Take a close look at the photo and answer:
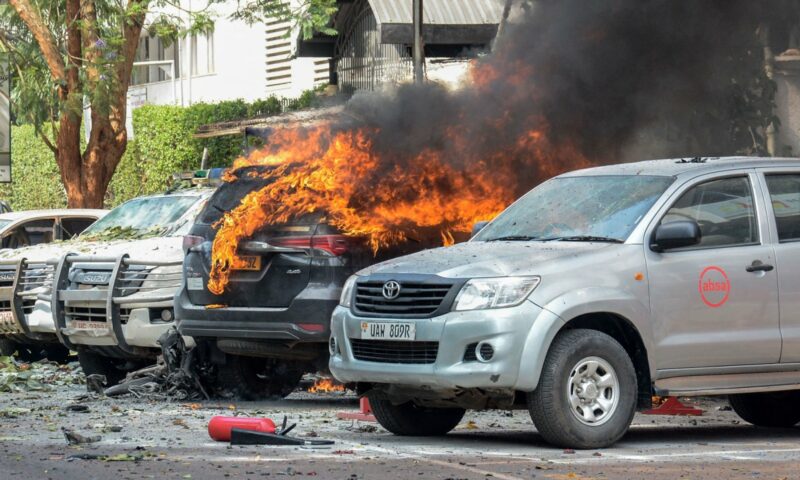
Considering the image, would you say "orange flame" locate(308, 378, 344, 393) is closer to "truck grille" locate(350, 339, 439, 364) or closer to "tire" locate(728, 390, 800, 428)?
"truck grille" locate(350, 339, 439, 364)

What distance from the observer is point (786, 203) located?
1044cm

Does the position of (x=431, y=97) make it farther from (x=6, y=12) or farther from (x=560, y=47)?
(x=6, y=12)

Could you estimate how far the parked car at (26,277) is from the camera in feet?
52.9

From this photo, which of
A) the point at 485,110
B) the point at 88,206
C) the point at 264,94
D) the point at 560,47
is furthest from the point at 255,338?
the point at 264,94

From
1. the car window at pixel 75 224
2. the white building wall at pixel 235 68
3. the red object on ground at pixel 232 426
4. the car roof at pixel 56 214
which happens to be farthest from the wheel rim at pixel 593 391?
the white building wall at pixel 235 68

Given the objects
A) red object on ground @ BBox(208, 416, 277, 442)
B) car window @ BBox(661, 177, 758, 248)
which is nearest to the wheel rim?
car window @ BBox(661, 177, 758, 248)

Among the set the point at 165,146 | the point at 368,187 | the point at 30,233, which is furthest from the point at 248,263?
the point at 165,146

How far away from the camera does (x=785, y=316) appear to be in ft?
33.0

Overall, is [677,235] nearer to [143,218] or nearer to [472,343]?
[472,343]

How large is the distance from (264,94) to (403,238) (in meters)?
24.7

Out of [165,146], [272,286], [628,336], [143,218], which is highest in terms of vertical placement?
[165,146]

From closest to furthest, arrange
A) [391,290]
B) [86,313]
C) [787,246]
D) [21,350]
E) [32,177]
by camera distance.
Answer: [391,290] < [787,246] < [86,313] < [21,350] < [32,177]

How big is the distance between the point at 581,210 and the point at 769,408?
2.20 metres

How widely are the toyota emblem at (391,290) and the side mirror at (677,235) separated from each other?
1.58m
